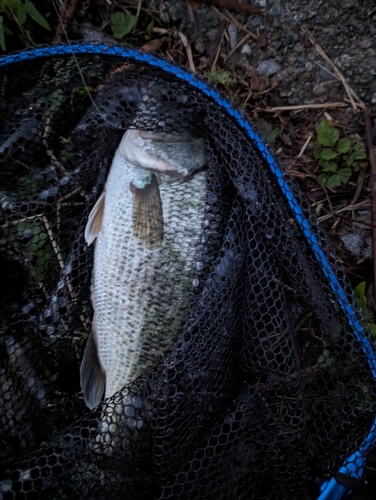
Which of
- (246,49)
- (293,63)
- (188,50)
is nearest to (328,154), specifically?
(293,63)

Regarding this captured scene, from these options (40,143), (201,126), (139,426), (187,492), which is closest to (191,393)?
(139,426)

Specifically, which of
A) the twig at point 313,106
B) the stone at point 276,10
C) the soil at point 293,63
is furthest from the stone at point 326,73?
the stone at point 276,10

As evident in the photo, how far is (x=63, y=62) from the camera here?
208 centimetres

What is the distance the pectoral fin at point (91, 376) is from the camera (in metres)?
2.03

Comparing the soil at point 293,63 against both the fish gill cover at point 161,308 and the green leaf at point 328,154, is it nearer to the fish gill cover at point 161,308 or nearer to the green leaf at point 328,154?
the green leaf at point 328,154

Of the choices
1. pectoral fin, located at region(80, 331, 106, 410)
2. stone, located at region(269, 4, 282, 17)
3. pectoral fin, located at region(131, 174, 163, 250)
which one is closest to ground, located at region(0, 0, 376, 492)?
stone, located at region(269, 4, 282, 17)

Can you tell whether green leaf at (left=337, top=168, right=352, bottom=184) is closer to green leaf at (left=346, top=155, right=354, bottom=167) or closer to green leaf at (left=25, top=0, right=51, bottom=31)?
green leaf at (left=346, top=155, right=354, bottom=167)

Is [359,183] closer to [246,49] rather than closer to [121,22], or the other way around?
[246,49]

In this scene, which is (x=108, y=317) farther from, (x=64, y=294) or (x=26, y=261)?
(x=26, y=261)

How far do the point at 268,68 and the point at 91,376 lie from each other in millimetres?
1805

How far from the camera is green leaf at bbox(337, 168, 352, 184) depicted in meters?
2.30

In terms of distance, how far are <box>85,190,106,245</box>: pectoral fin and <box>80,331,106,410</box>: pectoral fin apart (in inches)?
17.2

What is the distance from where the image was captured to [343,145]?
228 cm

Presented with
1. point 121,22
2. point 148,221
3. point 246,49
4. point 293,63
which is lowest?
point 148,221
